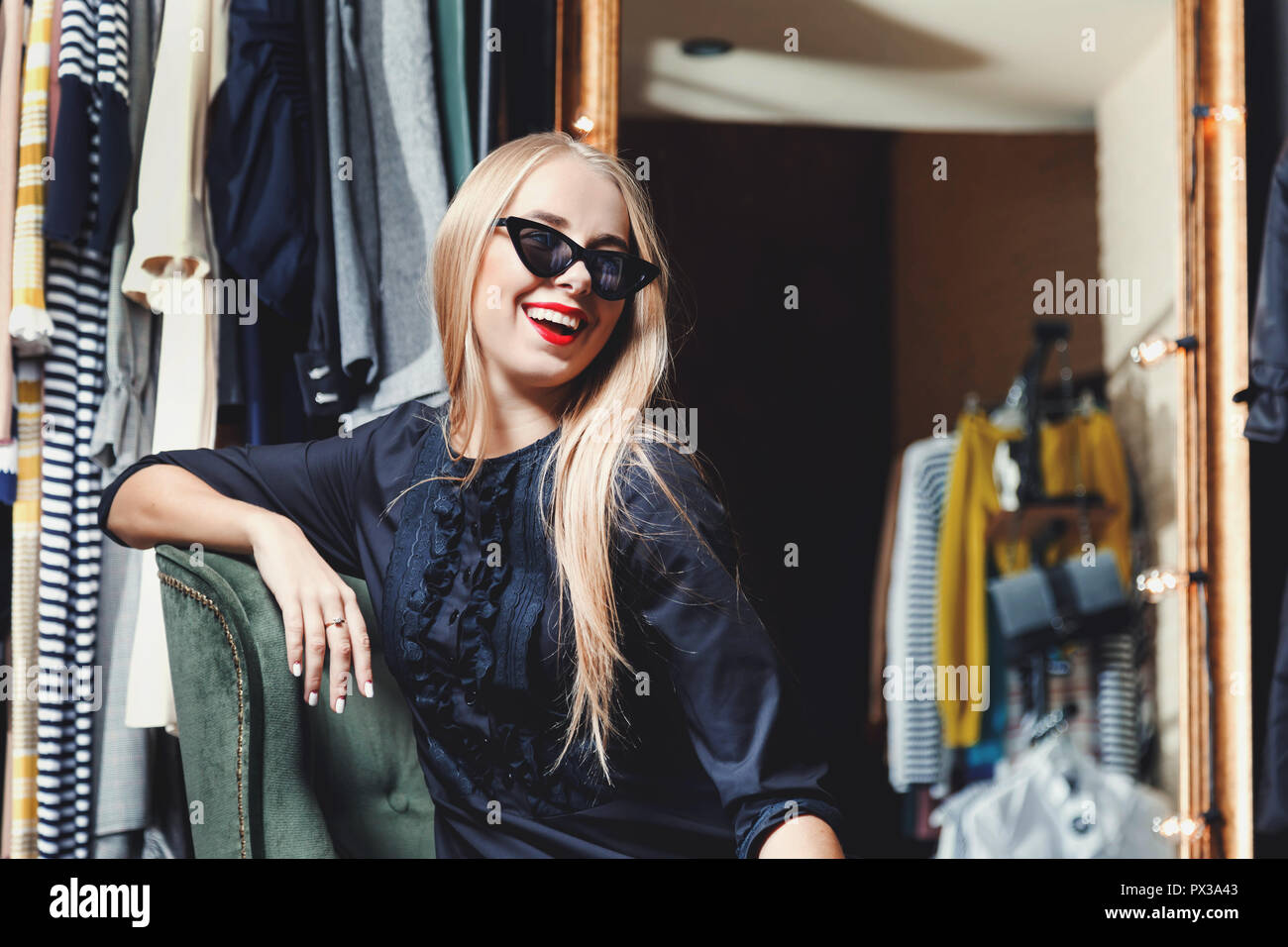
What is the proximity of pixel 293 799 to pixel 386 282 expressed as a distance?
783 mm

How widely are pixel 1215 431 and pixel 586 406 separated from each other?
1.14m

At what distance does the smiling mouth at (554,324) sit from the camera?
5.86 feet

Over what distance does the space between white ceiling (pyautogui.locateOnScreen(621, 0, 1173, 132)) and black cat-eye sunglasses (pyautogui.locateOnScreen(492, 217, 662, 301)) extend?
0.47 meters

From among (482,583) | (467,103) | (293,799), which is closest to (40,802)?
(293,799)

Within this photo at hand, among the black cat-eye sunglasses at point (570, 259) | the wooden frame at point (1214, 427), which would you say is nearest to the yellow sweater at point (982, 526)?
the wooden frame at point (1214, 427)

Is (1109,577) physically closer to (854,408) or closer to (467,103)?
(854,408)

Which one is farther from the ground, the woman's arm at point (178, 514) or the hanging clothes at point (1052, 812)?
the woman's arm at point (178, 514)

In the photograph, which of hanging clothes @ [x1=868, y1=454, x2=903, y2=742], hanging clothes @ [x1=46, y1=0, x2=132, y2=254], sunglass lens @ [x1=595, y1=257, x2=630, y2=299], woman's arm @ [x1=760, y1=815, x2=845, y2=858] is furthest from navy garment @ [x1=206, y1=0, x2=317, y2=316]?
hanging clothes @ [x1=868, y1=454, x2=903, y2=742]

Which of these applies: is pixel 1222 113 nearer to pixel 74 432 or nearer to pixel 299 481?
pixel 299 481

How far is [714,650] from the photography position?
66.5 inches

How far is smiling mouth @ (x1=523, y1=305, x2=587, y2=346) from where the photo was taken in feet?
5.86

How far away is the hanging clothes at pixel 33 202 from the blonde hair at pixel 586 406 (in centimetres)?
56

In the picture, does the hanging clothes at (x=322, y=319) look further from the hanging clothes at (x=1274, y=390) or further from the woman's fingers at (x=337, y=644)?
the hanging clothes at (x=1274, y=390)

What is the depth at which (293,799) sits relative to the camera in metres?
1.60
